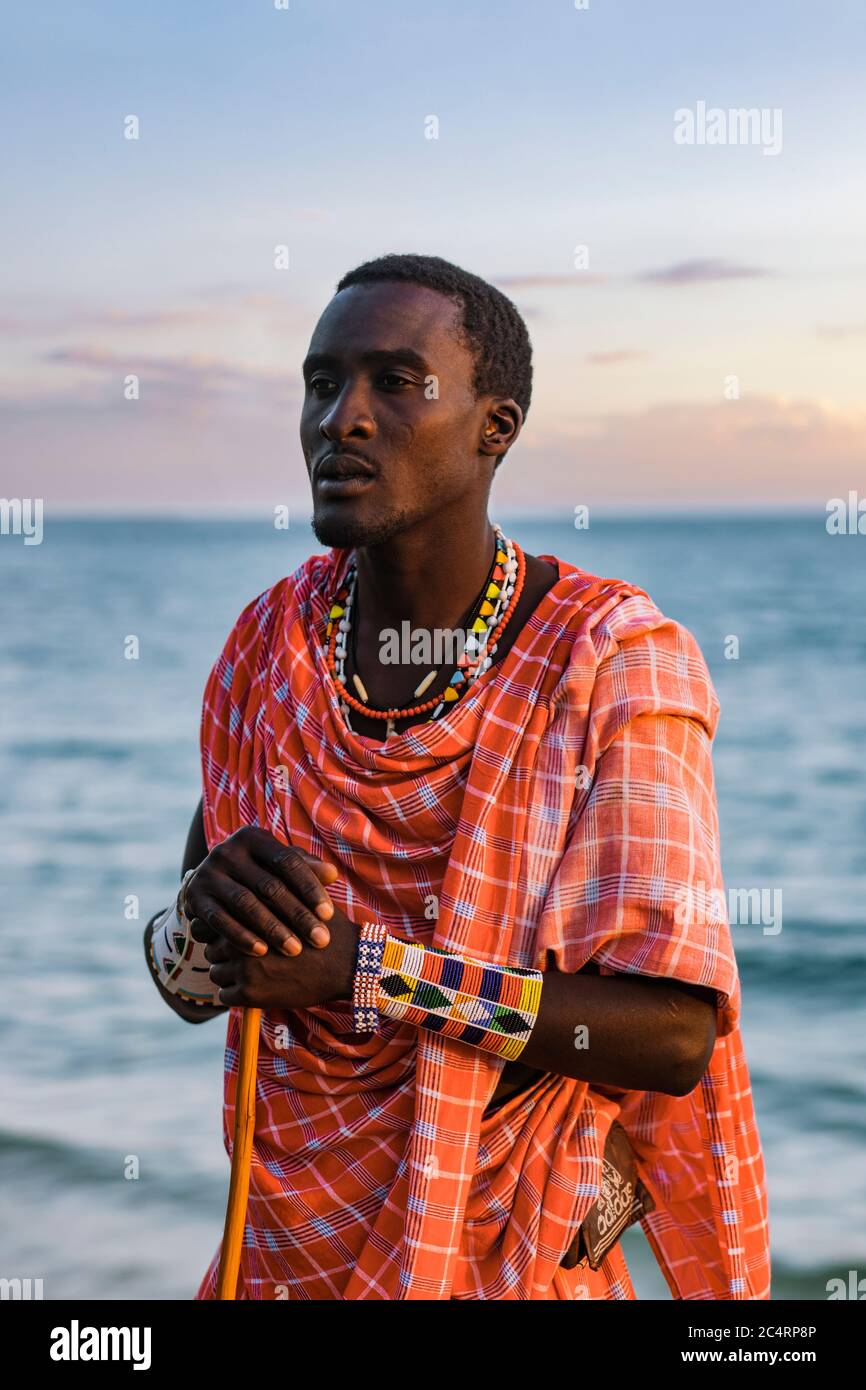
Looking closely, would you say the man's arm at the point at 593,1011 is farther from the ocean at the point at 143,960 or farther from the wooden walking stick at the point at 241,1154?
the ocean at the point at 143,960

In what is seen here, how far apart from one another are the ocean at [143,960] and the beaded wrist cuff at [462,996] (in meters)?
2.62

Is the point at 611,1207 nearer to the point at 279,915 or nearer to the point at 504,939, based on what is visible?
the point at 504,939

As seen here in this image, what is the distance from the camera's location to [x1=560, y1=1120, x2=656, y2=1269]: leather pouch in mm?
2547

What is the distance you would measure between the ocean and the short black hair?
220 centimetres

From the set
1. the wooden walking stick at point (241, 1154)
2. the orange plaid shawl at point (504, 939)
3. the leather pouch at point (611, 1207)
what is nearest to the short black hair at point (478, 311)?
the orange plaid shawl at point (504, 939)

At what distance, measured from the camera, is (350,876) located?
2.64 meters

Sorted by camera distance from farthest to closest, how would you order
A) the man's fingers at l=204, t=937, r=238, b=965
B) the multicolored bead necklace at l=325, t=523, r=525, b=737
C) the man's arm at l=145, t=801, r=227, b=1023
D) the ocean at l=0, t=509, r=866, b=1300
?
the ocean at l=0, t=509, r=866, b=1300 < the man's arm at l=145, t=801, r=227, b=1023 < the multicolored bead necklace at l=325, t=523, r=525, b=737 < the man's fingers at l=204, t=937, r=238, b=965

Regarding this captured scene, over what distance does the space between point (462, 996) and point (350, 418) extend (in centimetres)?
91

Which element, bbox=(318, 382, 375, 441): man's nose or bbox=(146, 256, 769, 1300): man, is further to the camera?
bbox=(318, 382, 375, 441): man's nose

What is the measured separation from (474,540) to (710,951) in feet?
2.63

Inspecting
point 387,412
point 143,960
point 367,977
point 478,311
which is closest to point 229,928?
point 367,977

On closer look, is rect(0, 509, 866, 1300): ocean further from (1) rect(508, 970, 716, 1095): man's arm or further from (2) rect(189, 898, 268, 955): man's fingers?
(2) rect(189, 898, 268, 955): man's fingers

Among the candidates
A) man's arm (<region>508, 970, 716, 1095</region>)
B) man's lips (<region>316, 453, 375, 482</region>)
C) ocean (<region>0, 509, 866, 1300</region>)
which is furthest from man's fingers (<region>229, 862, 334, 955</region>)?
ocean (<region>0, 509, 866, 1300</region>)
